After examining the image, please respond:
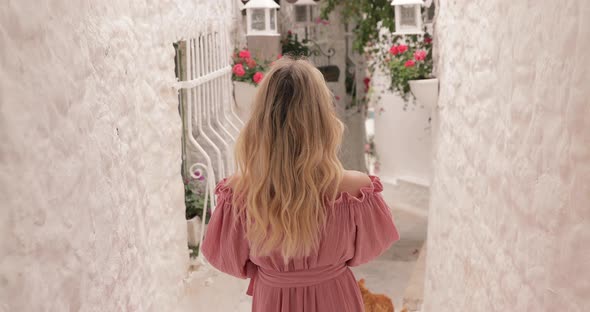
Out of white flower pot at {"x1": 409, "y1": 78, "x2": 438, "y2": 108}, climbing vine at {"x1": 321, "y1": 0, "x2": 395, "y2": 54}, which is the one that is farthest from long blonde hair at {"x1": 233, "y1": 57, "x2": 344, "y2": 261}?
climbing vine at {"x1": 321, "y1": 0, "x2": 395, "y2": 54}

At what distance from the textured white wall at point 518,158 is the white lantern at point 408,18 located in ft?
5.06

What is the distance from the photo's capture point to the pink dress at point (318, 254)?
2.31 m

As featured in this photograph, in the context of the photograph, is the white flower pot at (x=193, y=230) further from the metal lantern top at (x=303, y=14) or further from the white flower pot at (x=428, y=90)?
the metal lantern top at (x=303, y=14)

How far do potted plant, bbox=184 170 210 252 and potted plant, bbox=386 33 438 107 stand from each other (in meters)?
1.53

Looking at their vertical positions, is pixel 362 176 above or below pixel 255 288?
above

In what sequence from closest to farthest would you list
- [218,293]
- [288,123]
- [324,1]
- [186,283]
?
[288,123]
[186,283]
[218,293]
[324,1]

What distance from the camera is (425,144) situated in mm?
7664

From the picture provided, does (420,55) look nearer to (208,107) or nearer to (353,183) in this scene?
(208,107)

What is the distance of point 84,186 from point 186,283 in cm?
212

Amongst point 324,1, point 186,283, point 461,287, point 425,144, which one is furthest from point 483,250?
point 425,144

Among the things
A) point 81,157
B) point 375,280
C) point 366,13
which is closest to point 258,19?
point 366,13

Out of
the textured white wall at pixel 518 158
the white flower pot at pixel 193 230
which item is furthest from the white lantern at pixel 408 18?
the white flower pot at pixel 193 230

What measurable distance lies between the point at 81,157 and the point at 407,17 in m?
3.54

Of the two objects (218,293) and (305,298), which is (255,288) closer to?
(305,298)
